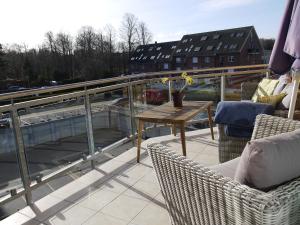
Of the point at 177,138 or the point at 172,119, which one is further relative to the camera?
the point at 177,138

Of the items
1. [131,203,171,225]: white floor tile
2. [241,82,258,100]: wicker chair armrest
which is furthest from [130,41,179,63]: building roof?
[131,203,171,225]: white floor tile

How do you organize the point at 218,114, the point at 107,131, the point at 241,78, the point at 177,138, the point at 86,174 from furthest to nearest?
1. the point at 241,78
2. the point at 177,138
3. the point at 107,131
4. the point at 86,174
5. the point at 218,114

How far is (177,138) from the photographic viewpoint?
13.6 feet

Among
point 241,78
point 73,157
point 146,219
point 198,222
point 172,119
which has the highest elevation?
point 241,78

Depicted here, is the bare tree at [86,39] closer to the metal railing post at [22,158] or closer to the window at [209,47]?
the window at [209,47]

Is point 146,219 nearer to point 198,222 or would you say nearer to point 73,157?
point 198,222

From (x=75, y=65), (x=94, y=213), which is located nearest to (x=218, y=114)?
(x=94, y=213)

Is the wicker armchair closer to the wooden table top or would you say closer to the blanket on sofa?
the blanket on sofa

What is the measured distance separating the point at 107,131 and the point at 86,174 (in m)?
0.77

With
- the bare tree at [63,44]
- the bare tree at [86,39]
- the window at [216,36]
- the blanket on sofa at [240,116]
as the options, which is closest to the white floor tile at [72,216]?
the blanket on sofa at [240,116]

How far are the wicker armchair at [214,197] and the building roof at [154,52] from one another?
3124 cm

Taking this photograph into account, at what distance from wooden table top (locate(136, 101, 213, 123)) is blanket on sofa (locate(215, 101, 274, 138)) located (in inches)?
17.0

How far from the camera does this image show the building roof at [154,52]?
106ft

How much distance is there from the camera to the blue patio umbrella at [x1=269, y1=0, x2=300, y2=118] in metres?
1.74
